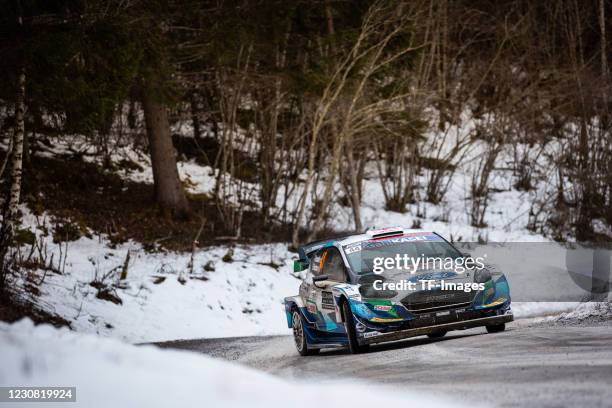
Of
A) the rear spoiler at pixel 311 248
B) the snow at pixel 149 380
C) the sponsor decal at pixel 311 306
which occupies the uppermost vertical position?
the rear spoiler at pixel 311 248

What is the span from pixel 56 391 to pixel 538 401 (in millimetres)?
3486

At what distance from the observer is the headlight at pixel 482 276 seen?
11.5 metres

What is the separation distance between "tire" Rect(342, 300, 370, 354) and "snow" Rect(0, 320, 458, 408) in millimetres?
3748

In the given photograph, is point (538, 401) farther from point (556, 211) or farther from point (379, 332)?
point (556, 211)

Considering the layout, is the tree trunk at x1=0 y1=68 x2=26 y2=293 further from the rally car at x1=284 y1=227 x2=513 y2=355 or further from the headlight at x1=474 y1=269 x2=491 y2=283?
the headlight at x1=474 y1=269 x2=491 y2=283

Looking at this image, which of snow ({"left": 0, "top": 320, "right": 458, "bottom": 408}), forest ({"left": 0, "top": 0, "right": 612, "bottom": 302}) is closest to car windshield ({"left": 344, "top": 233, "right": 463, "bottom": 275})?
snow ({"left": 0, "top": 320, "right": 458, "bottom": 408})

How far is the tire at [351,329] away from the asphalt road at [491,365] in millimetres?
188

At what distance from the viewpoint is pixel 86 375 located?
20.7ft

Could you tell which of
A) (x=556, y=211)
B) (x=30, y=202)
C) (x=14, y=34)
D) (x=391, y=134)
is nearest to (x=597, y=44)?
(x=556, y=211)

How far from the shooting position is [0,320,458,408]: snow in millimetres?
5883

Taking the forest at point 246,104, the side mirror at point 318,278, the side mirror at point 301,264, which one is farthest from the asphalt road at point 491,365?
the forest at point 246,104

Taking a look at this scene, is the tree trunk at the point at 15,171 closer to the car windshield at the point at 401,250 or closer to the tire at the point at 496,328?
the car windshield at the point at 401,250

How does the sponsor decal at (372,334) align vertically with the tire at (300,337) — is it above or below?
above

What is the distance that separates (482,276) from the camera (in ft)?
37.8
